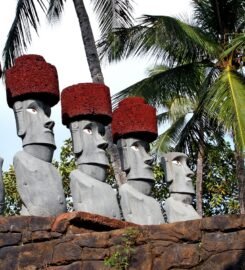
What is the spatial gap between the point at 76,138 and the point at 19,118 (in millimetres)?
650

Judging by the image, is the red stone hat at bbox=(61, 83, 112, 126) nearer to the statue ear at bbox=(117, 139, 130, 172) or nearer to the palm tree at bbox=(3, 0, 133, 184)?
the statue ear at bbox=(117, 139, 130, 172)

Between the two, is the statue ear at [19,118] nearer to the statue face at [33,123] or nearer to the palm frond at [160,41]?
A: the statue face at [33,123]

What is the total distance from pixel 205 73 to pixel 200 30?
63.8 inches

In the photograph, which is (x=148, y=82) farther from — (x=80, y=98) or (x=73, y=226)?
(x=73, y=226)

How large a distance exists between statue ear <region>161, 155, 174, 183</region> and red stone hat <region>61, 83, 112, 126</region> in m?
1.30

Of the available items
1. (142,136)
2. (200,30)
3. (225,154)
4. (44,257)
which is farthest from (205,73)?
(44,257)

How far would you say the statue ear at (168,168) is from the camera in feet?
31.6

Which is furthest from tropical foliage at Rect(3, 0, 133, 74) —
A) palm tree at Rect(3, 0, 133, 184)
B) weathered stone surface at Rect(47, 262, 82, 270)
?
weathered stone surface at Rect(47, 262, 82, 270)

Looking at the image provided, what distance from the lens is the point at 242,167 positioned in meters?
16.5

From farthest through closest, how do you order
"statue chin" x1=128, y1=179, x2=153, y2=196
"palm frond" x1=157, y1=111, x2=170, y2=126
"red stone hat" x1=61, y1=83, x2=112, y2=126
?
"palm frond" x1=157, y1=111, x2=170, y2=126 → "statue chin" x1=128, y1=179, x2=153, y2=196 → "red stone hat" x1=61, y1=83, x2=112, y2=126

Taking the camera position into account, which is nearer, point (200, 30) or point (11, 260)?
point (11, 260)

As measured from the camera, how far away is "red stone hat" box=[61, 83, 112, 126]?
28.0 feet

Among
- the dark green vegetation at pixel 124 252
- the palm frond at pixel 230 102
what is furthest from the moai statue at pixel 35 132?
the palm frond at pixel 230 102

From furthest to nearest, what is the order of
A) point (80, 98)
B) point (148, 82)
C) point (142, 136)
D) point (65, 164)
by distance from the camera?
point (65, 164) → point (148, 82) → point (142, 136) → point (80, 98)
